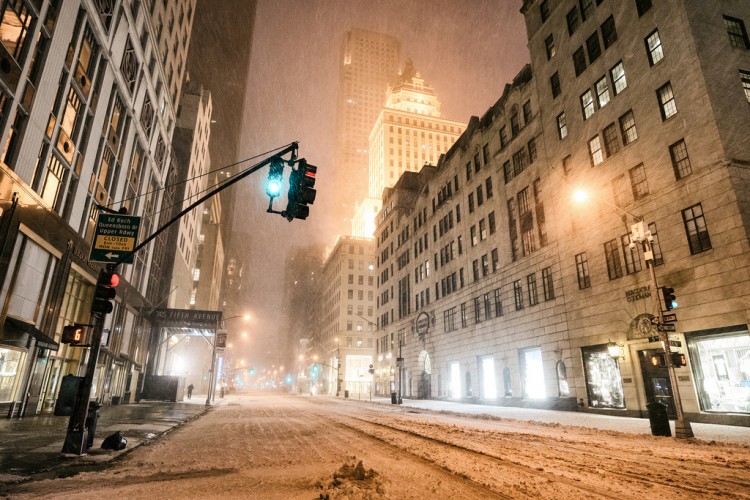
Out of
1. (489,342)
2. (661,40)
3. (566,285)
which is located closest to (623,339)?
(566,285)

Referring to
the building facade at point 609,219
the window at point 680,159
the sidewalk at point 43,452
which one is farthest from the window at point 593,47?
the sidewalk at point 43,452

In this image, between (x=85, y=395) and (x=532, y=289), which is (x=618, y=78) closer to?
(x=532, y=289)

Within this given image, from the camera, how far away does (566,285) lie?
1102 inches

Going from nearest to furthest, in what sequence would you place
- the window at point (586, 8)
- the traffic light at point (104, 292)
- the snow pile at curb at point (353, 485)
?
the snow pile at curb at point (353, 485)
the traffic light at point (104, 292)
the window at point (586, 8)

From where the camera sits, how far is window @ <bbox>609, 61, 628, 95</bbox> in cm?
2506

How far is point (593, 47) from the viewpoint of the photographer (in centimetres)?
2791

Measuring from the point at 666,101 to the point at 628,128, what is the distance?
2.62 meters

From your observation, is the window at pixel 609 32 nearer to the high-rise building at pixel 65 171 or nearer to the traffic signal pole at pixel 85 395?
the traffic signal pole at pixel 85 395

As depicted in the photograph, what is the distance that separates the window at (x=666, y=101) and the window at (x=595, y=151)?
4.41 metres

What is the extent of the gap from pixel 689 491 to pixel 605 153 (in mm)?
23754

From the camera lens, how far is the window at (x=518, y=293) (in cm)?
3294

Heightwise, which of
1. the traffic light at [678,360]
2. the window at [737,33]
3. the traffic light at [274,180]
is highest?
the window at [737,33]

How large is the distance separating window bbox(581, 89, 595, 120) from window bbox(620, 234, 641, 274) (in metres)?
9.47

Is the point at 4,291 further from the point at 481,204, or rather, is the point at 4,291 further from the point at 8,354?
the point at 481,204
